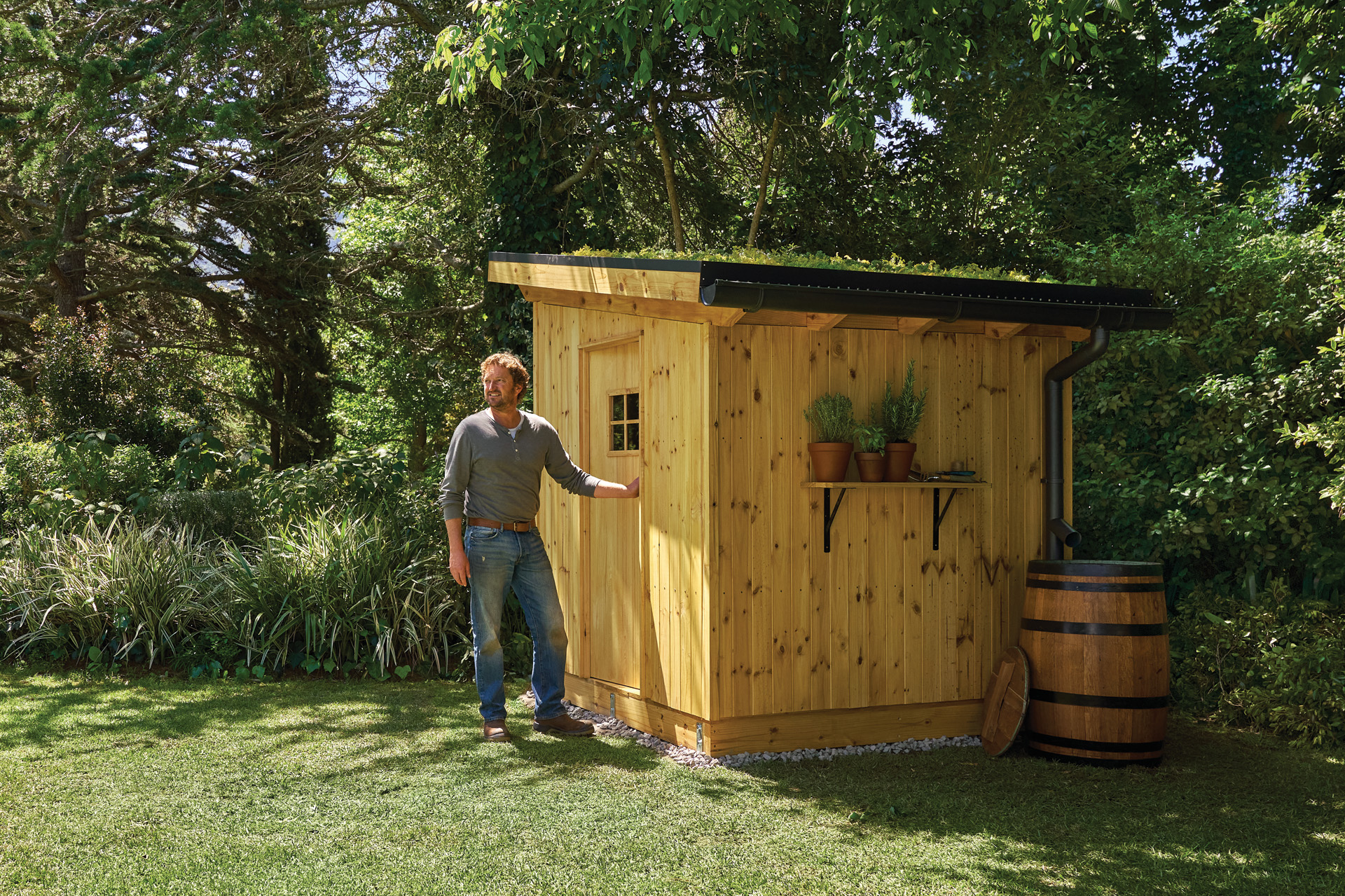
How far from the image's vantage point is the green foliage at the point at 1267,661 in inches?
216

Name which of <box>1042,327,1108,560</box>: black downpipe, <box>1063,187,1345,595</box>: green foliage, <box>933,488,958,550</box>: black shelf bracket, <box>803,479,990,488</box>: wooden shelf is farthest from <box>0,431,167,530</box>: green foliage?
<box>1063,187,1345,595</box>: green foliage

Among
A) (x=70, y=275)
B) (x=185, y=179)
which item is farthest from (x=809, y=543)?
(x=70, y=275)

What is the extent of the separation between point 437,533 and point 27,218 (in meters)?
7.88

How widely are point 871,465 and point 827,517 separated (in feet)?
1.09

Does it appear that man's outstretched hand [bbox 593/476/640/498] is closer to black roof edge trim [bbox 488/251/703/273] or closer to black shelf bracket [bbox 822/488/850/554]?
black shelf bracket [bbox 822/488/850/554]

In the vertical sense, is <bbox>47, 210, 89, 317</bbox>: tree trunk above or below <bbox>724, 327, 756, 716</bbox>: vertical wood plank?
above

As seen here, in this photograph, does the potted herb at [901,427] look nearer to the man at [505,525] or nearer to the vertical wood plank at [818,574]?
the vertical wood plank at [818,574]

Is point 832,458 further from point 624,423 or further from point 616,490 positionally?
point 624,423

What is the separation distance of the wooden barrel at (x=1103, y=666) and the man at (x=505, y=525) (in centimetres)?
213

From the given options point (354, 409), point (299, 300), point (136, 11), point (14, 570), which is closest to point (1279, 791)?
point (14, 570)

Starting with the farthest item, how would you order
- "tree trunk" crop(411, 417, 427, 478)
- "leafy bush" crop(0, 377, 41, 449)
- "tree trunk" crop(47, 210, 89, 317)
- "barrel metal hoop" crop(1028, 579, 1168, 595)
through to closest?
"tree trunk" crop(411, 417, 427, 478) → "tree trunk" crop(47, 210, 89, 317) → "leafy bush" crop(0, 377, 41, 449) → "barrel metal hoop" crop(1028, 579, 1168, 595)

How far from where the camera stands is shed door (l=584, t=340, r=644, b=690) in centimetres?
560

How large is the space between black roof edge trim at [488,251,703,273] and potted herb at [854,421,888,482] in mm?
1183

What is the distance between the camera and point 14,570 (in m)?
7.56
